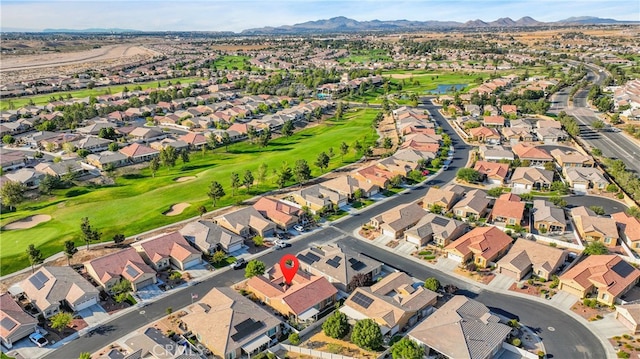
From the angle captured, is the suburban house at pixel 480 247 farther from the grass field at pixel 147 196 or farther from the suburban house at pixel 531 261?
the grass field at pixel 147 196

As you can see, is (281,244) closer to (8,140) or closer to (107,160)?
(107,160)

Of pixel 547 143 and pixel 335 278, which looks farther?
pixel 547 143

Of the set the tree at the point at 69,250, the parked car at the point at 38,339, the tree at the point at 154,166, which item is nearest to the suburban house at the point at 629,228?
the parked car at the point at 38,339

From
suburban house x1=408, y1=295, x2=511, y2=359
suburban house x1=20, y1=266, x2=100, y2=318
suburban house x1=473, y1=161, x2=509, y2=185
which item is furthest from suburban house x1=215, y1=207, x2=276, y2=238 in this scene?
suburban house x1=473, y1=161, x2=509, y2=185

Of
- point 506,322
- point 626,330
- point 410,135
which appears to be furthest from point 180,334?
point 410,135

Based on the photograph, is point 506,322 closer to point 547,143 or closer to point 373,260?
point 373,260
